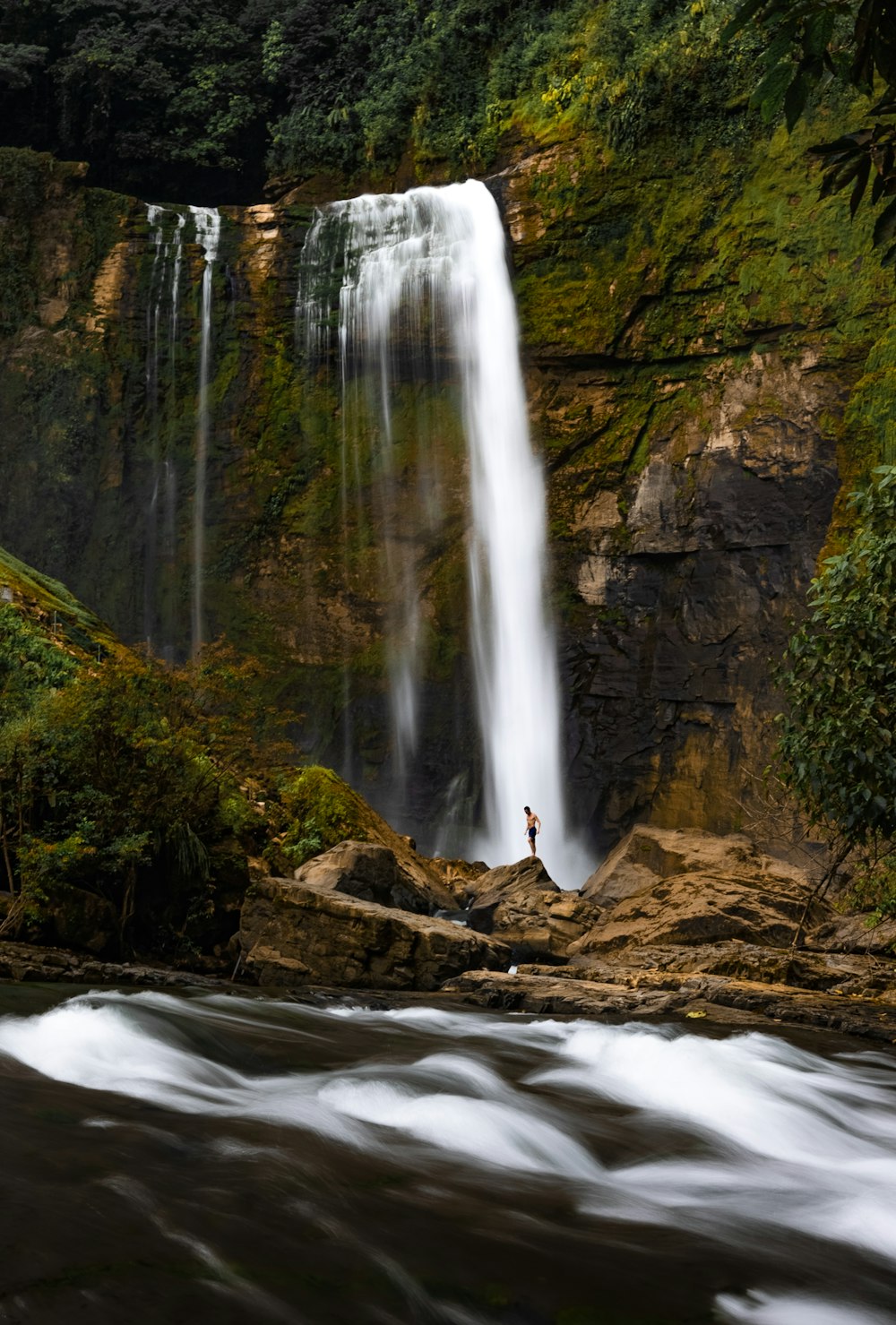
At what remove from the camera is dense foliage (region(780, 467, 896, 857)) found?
7.58 meters

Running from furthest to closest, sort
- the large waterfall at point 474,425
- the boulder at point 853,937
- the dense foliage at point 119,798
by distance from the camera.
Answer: the large waterfall at point 474,425 → the boulder at point 853,937 → the dense foliage at point 119,798

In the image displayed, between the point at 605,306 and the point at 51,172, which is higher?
the point at 51,172

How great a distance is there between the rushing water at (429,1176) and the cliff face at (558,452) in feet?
49.3

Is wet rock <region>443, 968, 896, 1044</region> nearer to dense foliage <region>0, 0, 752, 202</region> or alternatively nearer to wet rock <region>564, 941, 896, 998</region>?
wet rock <region>564, 941, 896, 998</region>

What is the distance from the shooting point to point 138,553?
25.5m

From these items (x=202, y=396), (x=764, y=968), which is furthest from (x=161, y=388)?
(x=764, y=968)

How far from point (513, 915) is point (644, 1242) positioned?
34.0 ft

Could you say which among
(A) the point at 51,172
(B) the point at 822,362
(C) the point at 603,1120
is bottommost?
(C) the point at 603,1120

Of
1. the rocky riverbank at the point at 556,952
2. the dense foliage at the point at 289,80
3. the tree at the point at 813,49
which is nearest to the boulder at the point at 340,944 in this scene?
the rocky riverbank at the point at 556,952

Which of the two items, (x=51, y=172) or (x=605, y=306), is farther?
(x=51, y=172)

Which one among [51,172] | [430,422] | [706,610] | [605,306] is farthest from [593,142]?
[51,172]

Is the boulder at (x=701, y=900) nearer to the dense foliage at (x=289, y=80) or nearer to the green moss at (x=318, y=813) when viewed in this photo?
the green moss at (x=318, y=813)

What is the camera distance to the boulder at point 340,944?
9.88m

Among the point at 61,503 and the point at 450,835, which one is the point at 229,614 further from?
the point at 450,835
